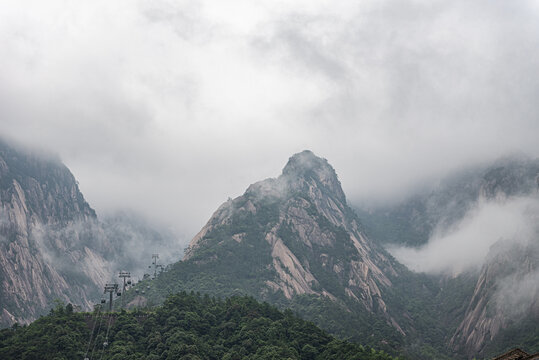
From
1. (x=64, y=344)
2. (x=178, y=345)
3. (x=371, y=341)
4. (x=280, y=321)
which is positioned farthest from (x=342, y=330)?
(x=64, y=344)

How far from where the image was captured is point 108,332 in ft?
435

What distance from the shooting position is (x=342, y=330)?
199 metres

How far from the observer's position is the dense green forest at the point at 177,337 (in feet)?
398

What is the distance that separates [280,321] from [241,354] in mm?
24713

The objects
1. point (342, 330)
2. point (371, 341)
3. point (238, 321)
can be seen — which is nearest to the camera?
point (238, 321)

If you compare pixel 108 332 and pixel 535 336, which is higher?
pixel 108 332

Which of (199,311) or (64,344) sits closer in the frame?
(64,344)

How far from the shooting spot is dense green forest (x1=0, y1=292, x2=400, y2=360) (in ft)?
398

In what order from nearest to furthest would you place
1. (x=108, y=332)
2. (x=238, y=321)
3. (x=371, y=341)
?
1. (x=108, y=332)
2. (x=238, y=321)
3. (x=371, y=341)

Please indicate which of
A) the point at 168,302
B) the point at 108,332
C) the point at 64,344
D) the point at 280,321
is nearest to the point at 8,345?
the point at 64,344

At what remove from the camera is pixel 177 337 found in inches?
5054

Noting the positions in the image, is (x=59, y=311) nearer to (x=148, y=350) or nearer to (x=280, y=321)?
(x=148, y=350)

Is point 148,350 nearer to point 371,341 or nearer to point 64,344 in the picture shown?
point 64,344

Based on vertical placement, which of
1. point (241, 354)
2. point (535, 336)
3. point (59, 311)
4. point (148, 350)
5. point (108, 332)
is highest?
point (59, 311)
